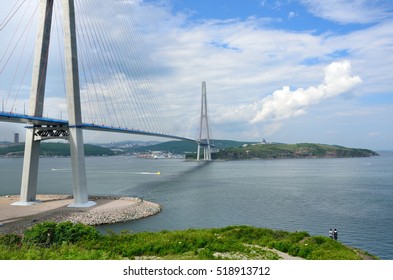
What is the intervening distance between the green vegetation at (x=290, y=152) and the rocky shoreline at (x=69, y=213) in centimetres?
7015

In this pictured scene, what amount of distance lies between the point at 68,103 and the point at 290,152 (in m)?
91.2

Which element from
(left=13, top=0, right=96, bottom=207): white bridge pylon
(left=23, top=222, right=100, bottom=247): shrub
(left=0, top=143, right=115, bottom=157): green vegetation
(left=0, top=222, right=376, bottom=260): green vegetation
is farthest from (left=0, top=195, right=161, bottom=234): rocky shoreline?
(left=0, top=143, right=115, bottom=157): green vegetation

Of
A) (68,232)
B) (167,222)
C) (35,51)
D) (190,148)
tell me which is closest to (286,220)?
(167,222)

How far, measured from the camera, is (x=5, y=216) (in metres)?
16.8

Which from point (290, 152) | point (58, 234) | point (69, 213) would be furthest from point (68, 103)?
point (290, 152)

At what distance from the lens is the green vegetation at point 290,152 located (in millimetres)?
95312

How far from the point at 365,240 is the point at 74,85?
15.0 m

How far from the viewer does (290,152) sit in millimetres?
103375

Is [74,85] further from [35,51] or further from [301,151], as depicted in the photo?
[301,151]

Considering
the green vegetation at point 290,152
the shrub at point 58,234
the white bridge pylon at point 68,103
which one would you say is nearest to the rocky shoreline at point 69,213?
the white bridge pylon at point 68,103

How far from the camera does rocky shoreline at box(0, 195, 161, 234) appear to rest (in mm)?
16016

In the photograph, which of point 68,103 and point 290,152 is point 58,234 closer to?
point 68,103

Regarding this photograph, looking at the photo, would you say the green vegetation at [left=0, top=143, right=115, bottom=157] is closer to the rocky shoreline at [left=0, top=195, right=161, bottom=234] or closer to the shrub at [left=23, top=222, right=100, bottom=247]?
the rocky shoreline at [left=0, top=195, right=161, bottom=234]

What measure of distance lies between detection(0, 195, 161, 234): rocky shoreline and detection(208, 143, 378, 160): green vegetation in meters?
70.2
